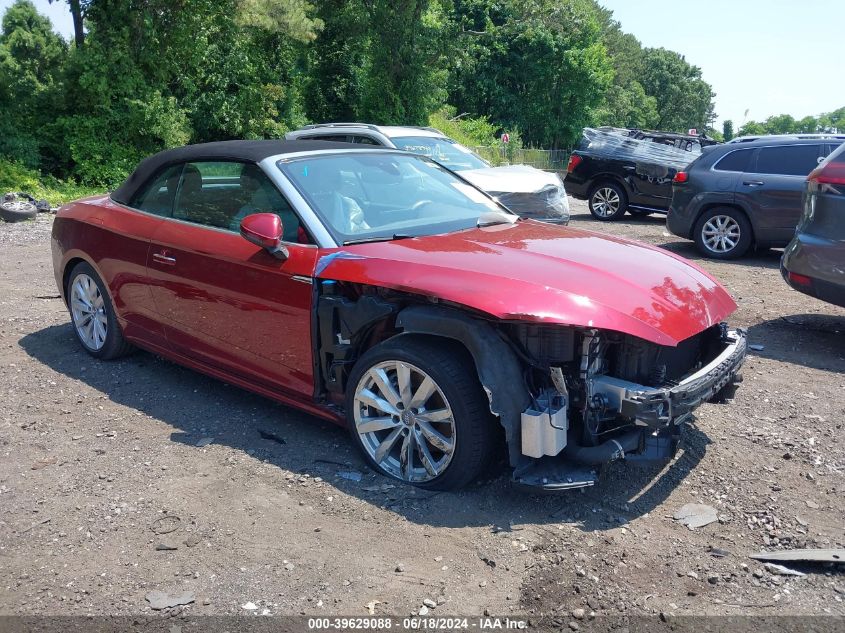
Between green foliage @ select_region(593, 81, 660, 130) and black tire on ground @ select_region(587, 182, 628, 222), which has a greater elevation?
green foliage @ select_region(593, 81, 660, 130)

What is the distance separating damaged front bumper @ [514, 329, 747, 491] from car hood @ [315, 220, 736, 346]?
9.8 inches

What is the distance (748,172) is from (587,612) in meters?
8.86

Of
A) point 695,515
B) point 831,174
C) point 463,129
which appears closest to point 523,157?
point 463,129

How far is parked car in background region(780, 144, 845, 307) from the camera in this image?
6.09m

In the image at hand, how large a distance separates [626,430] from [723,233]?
776 cm

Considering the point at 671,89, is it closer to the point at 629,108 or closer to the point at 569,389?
the point at 629,108

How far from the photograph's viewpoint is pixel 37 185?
17625mm

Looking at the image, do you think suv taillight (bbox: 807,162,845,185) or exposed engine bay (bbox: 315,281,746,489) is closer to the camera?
exposed engine bay (bbox: 315,281,746,489)

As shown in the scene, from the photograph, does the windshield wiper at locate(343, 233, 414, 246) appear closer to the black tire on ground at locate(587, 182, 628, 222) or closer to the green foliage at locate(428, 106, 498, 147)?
the black tire on ground at locate(587, 182, 628, 222)

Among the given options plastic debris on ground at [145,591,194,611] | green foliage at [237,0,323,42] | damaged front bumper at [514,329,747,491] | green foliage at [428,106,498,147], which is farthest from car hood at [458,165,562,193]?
green foliage at [428,106,498,147]

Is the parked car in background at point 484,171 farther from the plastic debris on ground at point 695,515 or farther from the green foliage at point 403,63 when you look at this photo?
the green foliage at point 403,63

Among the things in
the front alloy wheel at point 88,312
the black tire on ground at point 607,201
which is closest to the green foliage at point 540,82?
the black tire on ground at point 607,201

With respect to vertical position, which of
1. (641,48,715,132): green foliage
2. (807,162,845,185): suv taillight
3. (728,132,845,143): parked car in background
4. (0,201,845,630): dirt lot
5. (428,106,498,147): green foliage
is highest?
(641,48,715,132): green foliage

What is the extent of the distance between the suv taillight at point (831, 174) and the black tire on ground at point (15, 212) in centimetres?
1304
